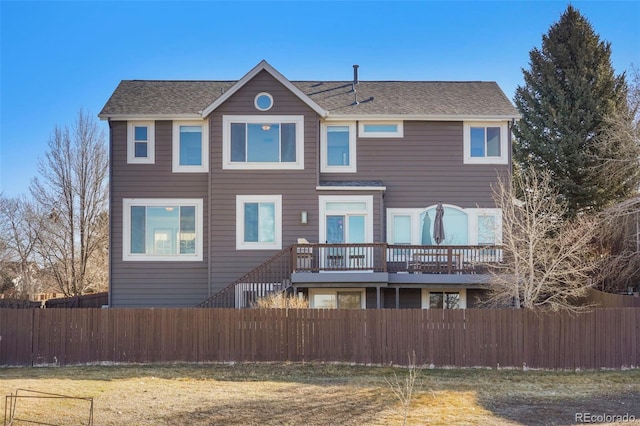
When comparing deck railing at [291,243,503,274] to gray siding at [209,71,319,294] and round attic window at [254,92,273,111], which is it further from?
round attic window at [254,92,273,111]

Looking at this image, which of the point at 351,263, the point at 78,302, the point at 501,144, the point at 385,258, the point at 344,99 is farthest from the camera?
the point at 78,302

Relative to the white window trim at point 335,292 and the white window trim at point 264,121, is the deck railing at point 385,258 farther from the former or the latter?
the white window trim at point 264,121

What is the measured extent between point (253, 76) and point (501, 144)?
8.43 metres

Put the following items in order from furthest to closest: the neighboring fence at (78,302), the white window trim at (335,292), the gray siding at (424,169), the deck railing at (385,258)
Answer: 1. the neighboring fence at (78,302)
2. the gray siding at (424,169)
3. the white window trim at (335,292)
4. the deck railing at (385,258)

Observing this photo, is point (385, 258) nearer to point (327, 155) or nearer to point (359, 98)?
point (327, 155)

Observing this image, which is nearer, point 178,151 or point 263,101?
point 263,101

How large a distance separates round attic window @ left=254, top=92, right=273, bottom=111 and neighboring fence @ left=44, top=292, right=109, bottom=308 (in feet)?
31.6

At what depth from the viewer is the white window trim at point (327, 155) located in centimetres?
2042

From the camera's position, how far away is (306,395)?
37.6 feet

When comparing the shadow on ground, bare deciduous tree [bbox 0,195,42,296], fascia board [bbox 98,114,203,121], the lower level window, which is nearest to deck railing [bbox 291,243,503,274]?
the lower level window

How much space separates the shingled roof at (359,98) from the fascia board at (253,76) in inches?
18.4

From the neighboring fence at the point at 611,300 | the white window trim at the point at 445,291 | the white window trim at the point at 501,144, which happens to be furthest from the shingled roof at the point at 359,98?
the neighboring fence at the point at 611,300

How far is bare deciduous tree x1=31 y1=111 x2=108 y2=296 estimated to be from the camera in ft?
96.0

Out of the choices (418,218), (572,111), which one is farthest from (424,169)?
(572,111)
